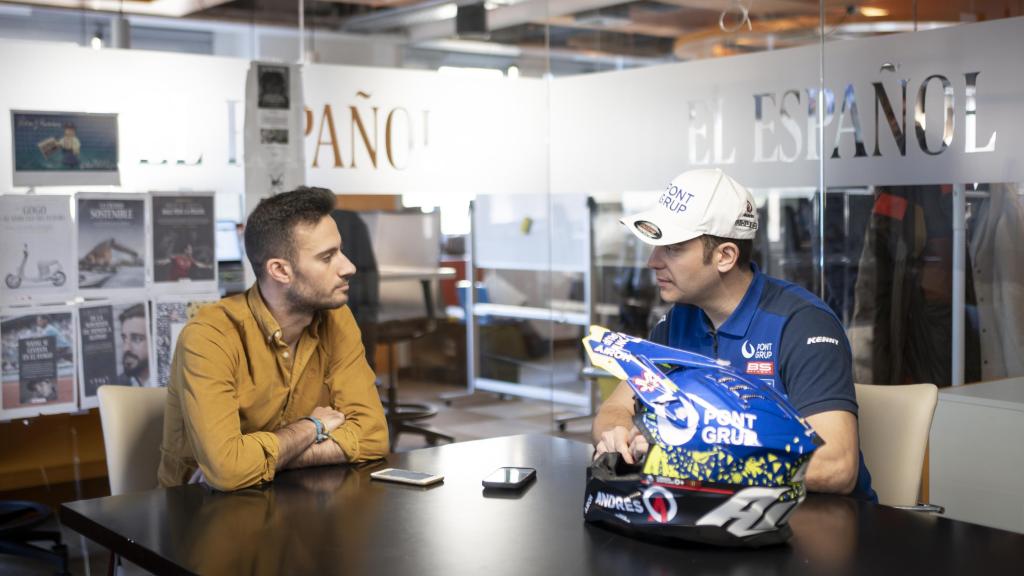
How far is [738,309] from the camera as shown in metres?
2.44

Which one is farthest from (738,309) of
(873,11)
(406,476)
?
(873,11)

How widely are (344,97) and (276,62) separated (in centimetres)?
32

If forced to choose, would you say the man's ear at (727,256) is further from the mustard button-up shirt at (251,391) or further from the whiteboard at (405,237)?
the whiteboard at (405,237)

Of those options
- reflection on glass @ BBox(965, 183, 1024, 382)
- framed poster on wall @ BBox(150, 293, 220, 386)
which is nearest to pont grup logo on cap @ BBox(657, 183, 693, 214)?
reflection on glass @ BBox(965, 183, 1024, 382)

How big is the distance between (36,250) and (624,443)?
2.80 meters

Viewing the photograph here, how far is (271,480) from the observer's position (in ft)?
7.60

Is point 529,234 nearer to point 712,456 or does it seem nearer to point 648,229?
point 648,229

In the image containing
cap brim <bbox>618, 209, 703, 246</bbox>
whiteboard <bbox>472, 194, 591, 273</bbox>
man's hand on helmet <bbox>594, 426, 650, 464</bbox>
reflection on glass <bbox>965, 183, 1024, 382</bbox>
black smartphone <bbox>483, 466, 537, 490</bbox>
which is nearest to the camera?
man's hand on helmet <bbox>594, 426, 650, 464</bbox>

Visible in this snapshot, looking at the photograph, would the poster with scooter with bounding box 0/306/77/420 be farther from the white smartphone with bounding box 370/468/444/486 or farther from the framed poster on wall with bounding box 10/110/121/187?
the white smartphone with bounding box 370/468/444/486

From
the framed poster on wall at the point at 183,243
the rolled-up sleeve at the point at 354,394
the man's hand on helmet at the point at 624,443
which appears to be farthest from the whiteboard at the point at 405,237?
the man's hand on helmet at the point at 624,443

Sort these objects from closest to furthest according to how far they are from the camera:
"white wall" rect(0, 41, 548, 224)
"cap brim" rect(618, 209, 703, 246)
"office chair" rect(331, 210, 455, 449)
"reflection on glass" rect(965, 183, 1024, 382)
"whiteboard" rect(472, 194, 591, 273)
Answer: "cap brim" rect(618, 209, 703, 246) → "reflection on glass" rect(965, 183, 1024, 382) → "white wall" rect(0, 41, 548, 224) → "office chair" rect(331, 210, 455, 449) → "whiteboard" rect(472, 194, 591, 273)

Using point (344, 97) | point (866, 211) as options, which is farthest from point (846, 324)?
point (344, 97)

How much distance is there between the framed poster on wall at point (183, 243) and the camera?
4355 millimetres

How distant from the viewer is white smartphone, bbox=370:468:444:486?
221 centimetres
